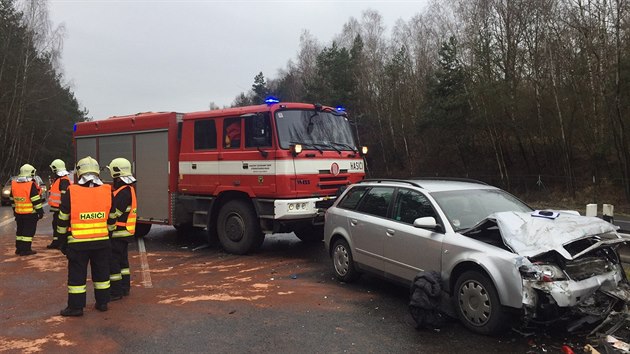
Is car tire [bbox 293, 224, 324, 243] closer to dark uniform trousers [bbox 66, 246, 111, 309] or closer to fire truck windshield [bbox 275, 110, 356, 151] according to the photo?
fire truck windshield [bbox 275, 110, 356, 151]

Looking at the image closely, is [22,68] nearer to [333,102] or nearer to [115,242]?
[333,102]

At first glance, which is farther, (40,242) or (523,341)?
(40,242)

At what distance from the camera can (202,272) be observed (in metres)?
7.85

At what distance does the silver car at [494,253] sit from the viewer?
14.1 ft

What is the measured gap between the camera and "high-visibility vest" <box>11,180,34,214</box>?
941 centimetres

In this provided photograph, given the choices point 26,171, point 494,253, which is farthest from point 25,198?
point 494,253

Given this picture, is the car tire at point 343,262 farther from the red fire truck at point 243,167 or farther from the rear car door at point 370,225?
the red fire truck at point 243,167

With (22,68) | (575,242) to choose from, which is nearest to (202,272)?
(575,242)

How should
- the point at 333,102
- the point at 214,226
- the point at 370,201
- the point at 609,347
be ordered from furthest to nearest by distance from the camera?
the point at 333,102 → the point at 214,226 → the point at 370,201 → the point at 609,347

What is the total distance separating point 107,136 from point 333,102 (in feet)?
102

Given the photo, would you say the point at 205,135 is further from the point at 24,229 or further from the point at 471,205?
the point at 471,205

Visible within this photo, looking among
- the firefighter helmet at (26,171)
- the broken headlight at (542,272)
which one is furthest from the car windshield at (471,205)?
the firefighter helmet at (26,171)

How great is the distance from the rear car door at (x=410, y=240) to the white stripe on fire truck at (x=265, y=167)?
2.65 metres

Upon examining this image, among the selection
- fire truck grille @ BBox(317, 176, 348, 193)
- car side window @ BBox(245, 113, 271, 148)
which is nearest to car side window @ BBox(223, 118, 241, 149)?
car side window @ BBox(245, 113, 271, 148)
